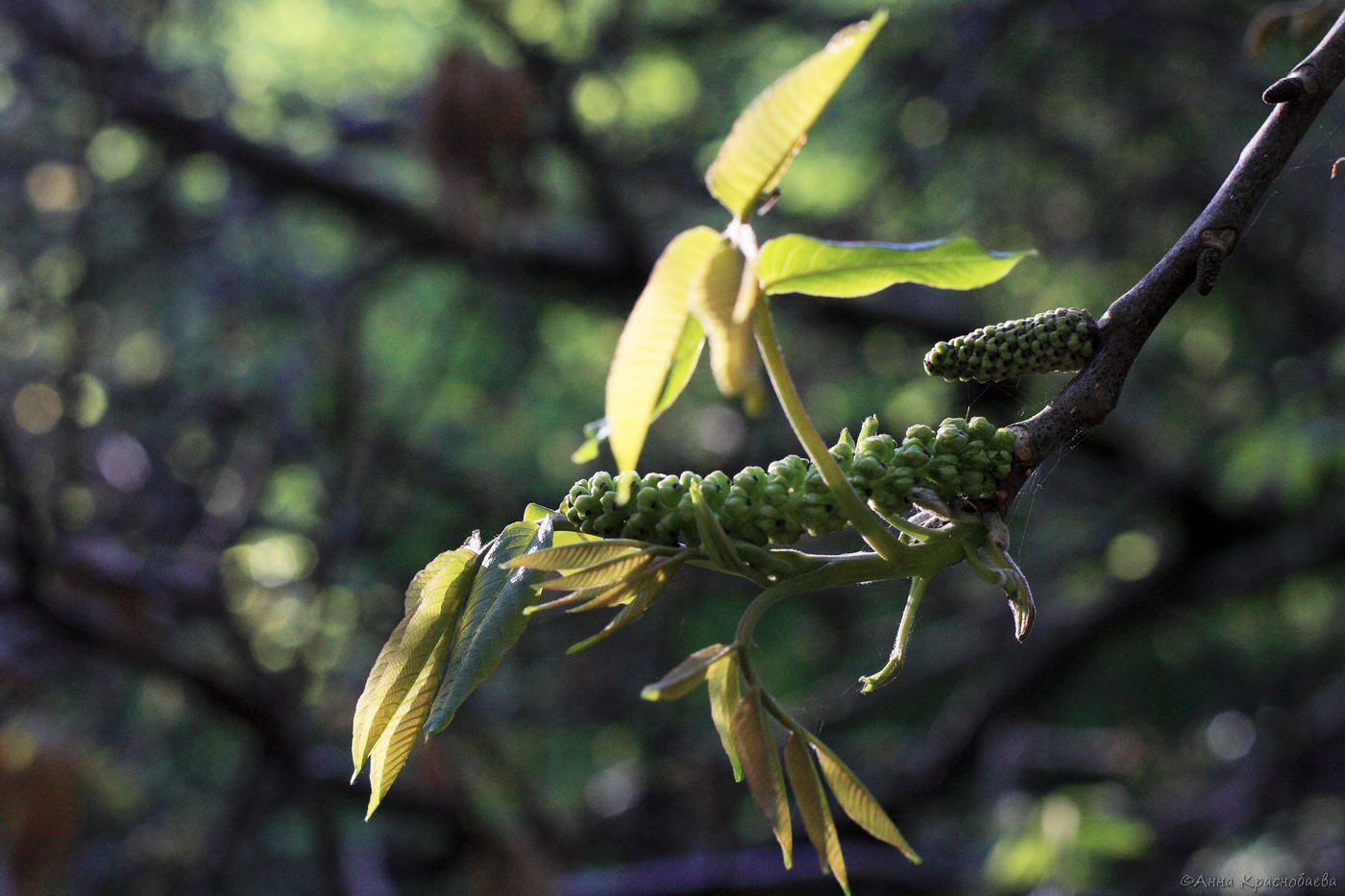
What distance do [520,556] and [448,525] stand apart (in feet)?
18.7

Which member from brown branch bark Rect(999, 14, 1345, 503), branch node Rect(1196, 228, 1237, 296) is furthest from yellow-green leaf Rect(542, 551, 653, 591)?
branch node Rect(1196, 228, 1237, 296)

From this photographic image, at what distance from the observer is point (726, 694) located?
924 millimetres

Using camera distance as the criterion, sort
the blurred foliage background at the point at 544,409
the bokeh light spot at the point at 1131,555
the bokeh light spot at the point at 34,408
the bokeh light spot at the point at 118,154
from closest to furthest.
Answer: the blurred foliage background at the point at 544,409 < the bokeh light spot at the point at 1131,555 < the bokeh light spot at the point at 34,408 < the bokeh light spot at the point at 118,154

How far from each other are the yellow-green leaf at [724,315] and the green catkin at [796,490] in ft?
0.67

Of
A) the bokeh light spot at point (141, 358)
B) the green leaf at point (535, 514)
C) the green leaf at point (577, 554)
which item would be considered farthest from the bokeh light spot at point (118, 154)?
the green leaf at point (577, 554)

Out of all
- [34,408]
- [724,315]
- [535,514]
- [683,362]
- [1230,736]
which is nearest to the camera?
[724,315]

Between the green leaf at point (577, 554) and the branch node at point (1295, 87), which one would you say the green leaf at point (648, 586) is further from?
the branch node at point (1295, 87)

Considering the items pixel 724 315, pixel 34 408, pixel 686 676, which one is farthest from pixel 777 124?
pixel 34 408

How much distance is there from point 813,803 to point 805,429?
1.11 ft

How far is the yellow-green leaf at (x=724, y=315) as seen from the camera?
0.70 m

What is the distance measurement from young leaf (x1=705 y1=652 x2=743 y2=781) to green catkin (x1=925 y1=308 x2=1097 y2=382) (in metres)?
0.34

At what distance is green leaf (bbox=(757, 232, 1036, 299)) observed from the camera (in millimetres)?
814

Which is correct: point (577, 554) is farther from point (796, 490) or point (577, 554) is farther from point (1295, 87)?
point (1295, 87)

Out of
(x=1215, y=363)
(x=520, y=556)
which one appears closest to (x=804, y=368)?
(x=1215, y=363)
